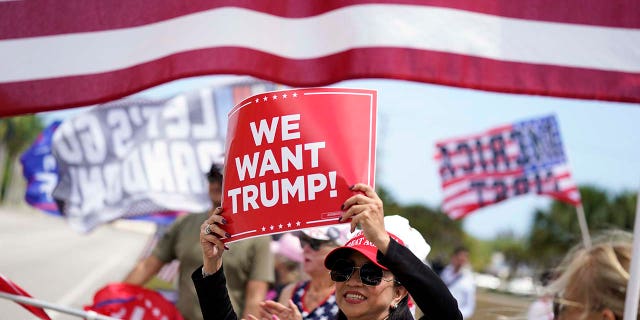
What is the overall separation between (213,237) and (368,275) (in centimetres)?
54

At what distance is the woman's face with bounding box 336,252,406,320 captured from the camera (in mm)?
3133

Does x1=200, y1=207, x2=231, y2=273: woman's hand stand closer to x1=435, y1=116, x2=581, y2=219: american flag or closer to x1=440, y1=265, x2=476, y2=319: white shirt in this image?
x1=440, y1=265, x2=476, y2=319: white shirt

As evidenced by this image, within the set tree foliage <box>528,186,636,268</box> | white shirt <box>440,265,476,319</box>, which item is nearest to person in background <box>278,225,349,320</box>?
white shirt <box>440,265,476,319</box>

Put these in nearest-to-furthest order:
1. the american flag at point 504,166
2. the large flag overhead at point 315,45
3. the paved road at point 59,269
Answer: the large flag overhead at point 315,45 → the american flag at point 504,166 → the paved road at point 59,269

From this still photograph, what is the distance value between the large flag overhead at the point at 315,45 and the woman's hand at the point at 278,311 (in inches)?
36.7

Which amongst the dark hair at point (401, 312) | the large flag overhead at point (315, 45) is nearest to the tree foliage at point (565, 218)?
the large flag overhead at point (315, 45)

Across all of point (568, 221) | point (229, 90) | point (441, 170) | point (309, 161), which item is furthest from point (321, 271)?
point (568, 221)

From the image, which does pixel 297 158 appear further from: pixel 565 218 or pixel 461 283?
pixel 565 218

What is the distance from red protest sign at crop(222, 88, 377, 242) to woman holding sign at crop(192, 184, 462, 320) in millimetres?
87

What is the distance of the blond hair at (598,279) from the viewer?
3.18 metres

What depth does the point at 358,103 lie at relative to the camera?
9.82 feet

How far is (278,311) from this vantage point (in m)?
3.65

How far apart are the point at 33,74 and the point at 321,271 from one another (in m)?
1.79

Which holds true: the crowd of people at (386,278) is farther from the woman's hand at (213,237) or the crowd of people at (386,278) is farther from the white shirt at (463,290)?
the white shirt at (463,290)
